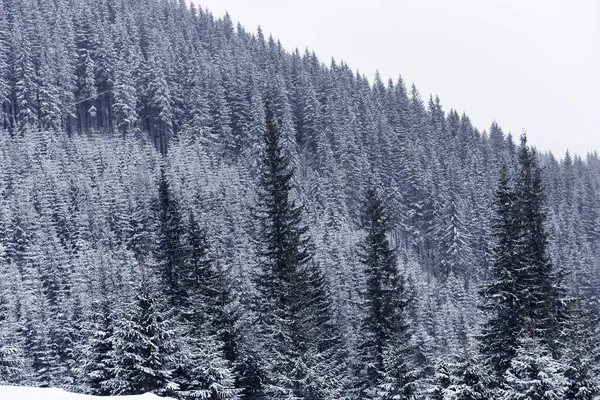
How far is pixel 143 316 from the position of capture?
71.5 ft

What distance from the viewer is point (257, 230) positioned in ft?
220

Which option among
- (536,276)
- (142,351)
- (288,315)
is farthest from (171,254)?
(536,276)

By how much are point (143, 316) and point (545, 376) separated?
15.0 m

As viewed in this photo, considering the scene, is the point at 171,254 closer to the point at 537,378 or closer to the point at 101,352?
the point at 101,352

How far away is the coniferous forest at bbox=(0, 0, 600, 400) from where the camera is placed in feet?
76.7

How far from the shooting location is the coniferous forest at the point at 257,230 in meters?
23.4

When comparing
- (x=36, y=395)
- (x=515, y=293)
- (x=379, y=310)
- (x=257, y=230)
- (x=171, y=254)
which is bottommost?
(x=379, y=310)

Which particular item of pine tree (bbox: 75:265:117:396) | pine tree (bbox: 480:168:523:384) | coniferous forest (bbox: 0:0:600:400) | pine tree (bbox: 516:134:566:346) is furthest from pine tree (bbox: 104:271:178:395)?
pine tree (bbox: 516:134:566:346)

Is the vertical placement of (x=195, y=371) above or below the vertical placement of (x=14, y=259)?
below

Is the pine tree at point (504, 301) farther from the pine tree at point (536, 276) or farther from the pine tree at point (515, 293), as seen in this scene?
the pine tree at point (536, 276)

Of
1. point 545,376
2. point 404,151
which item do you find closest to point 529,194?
point 545,376

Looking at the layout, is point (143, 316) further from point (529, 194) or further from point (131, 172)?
point (131, 172)

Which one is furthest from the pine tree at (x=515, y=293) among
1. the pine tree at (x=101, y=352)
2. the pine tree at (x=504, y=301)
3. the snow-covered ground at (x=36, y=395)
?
the snow-covered ground at (x=36, y=395)

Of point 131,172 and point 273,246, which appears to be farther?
point 131,172
